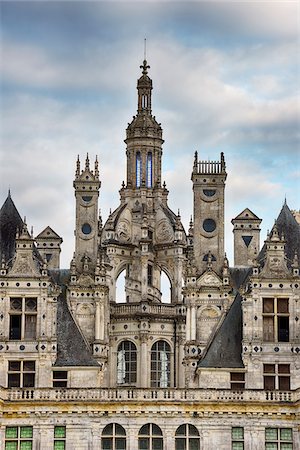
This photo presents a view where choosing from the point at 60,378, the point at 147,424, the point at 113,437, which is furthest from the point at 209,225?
the point at 113,437

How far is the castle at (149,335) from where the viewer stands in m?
96.3

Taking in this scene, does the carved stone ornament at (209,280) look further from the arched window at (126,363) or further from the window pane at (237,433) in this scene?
the window pane at (237,433)

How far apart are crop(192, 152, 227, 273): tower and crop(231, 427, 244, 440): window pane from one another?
11006mm

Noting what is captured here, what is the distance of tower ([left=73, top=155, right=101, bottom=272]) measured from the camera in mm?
107812

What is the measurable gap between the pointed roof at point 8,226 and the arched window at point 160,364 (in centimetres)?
1227

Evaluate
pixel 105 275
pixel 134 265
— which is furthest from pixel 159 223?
pixel 105 275

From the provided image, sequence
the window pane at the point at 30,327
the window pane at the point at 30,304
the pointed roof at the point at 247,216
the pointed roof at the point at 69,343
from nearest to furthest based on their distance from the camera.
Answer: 1. the window pane at the point at 30,327
2. the window pane at the point at 30,304
3. the pointed roof at the point at 69,343
4. the pointed roof at the point at 247,216

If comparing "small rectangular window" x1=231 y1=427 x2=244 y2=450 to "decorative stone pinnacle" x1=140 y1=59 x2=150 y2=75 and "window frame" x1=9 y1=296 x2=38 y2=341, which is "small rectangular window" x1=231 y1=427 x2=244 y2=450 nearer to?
"window frame" x1=9 y1=296 x2=38 y2=341

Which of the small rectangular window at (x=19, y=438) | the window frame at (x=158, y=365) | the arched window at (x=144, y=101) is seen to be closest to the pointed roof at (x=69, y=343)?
the small rectangular window at (x=19, y=438)

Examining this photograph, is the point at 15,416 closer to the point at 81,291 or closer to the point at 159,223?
the point at 81,291

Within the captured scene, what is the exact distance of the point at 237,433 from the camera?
96500mm

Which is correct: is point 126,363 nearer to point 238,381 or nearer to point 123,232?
point 123,232

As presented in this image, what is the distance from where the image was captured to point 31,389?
318ft

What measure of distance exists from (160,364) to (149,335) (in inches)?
68.6
